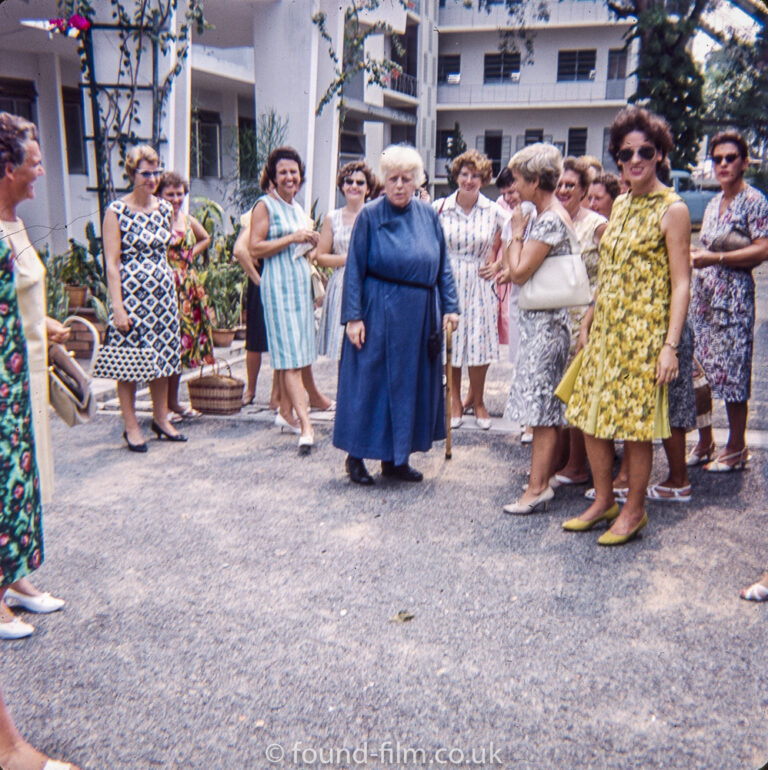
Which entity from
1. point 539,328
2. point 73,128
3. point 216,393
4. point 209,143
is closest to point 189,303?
point 216,393

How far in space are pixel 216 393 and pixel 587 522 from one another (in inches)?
136

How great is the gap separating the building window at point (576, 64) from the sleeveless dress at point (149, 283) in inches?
600

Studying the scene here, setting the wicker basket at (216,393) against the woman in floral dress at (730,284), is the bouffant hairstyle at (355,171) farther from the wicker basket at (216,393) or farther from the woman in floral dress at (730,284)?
the woman in floral dress at (730,284)

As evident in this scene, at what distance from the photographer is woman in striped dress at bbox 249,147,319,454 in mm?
5637

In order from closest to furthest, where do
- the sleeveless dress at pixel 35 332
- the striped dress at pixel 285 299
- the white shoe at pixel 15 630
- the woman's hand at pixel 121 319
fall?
the sleeveless dress at pixel 35 332 < the white shoe at pixel 15 630 < the woman's hand at pixel 121 319 < the striped dress at pixel 285 299

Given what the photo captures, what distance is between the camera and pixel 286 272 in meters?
5.78

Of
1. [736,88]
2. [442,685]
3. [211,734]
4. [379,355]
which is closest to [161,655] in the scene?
[211,734]

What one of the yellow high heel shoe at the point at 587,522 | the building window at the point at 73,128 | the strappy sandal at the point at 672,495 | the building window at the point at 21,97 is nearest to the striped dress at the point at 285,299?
the yellow high heel shoe at the point at 587,522

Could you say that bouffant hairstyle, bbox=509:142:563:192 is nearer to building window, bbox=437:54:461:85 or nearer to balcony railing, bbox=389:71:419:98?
building window, bbox=437:54:461:85

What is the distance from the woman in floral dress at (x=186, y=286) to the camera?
6.23m

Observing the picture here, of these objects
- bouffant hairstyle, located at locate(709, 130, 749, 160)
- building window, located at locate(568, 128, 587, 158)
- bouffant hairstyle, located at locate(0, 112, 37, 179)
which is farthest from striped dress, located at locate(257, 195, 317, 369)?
building window, located at locate(568, 128, 587, 158)

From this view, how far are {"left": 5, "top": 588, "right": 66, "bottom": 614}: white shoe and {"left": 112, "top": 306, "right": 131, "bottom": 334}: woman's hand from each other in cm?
239

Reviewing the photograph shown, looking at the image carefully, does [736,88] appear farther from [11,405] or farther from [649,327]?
[11,405]

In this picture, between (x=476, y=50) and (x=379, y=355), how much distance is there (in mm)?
20055
